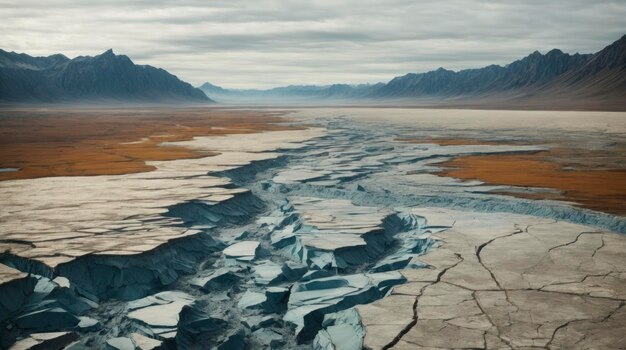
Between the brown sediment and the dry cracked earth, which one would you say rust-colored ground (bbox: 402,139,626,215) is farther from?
the dry cracked earth

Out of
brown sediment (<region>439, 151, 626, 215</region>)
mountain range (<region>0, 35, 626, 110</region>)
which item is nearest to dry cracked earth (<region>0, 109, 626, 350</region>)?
brown sediment (<region>439, 151, 626, 215</region>)

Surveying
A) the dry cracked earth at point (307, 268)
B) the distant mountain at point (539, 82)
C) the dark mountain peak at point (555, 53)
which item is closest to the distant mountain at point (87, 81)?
the distant mountain at point (539, 82)

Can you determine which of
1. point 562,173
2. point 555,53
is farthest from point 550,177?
point 555,53

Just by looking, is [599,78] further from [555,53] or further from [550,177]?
[550,177]

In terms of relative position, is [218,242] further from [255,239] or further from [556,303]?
[556,303]

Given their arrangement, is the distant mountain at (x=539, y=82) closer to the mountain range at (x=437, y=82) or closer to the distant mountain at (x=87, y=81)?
the mountain range at (x=437, y=82)

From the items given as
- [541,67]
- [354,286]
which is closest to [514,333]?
[354,286]
